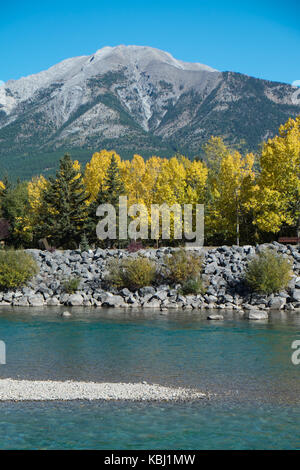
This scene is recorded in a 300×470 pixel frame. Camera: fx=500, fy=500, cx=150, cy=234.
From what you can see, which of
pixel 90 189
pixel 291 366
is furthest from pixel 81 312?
pixel 90 189

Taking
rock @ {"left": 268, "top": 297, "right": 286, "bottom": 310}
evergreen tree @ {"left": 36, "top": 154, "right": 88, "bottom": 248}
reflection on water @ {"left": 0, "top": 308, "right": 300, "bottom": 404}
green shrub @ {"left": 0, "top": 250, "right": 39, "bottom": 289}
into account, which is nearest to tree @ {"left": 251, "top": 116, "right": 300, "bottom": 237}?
rock @ {"left": 268, "top": 297, "right": 286, "bottom": 310}

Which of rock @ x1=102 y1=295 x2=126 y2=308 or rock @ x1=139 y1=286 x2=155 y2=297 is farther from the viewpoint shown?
rock @ x1=139 y1=286 x2=155 y2=297

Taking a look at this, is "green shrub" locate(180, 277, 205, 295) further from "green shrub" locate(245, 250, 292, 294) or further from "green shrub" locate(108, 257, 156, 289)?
"green shrub" locate(245, 250, 292, 294)

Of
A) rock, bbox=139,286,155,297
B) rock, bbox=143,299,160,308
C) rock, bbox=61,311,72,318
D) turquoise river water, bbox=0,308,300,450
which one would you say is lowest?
turquoise river water, bbox=0,308,300,450

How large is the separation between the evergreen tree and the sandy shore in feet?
120

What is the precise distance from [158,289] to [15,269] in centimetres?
1175

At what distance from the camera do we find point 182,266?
38.2 m

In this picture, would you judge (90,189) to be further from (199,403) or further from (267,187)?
(199,403)

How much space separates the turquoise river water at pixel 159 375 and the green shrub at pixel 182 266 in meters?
6.42

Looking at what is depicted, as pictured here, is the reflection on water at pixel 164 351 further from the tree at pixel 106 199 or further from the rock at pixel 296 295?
the tree at pixel 106 199

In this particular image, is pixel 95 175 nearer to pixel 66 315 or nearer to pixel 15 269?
pixel 15 269

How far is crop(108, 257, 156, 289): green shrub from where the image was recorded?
38719 mm

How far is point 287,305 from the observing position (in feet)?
113

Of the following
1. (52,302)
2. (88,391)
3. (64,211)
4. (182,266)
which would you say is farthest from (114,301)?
(88,391)
